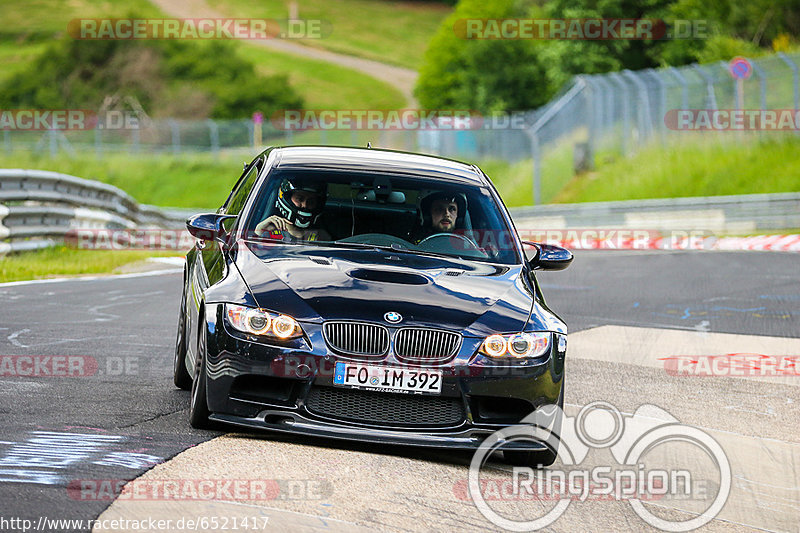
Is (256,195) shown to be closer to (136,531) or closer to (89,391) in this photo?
(89,391)

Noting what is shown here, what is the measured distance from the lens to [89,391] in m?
7.34

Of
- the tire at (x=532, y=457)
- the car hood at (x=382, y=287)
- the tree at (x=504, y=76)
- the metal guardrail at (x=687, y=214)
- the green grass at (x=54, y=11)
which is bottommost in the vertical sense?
the tire at (x=532, y=457)

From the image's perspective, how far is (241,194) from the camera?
7980mm

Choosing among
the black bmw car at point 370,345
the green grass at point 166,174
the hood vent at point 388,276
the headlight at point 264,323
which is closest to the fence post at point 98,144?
the green grass at point 166,174

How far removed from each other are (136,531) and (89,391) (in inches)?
117

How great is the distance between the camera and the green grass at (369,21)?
124812 millimetres

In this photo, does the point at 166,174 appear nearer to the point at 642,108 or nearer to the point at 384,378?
the point at 642,108

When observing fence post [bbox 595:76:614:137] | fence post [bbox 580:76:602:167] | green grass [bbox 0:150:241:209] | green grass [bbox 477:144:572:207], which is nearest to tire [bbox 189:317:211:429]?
fence post [bbox 595:76:614:137]

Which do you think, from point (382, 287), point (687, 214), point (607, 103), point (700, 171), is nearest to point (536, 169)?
point (607, 103)

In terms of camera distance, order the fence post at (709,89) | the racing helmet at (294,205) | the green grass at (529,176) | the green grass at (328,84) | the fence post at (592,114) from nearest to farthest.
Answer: the racing helmet at (294,205) < the fence post at (709,89) < the fence post at (592,114) < the green grass at (529,176) < the green grass at (328,84)

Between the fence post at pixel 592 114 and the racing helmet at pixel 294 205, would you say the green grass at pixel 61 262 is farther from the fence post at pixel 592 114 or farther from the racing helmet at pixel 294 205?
the fence post at pixel 592 114

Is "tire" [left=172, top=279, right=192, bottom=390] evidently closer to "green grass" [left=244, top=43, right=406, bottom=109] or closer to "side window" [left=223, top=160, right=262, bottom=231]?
"side window" [left=223, top=160, right=262, bottom=231]

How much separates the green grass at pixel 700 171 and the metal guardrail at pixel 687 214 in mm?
2730

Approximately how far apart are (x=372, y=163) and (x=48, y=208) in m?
10.9
